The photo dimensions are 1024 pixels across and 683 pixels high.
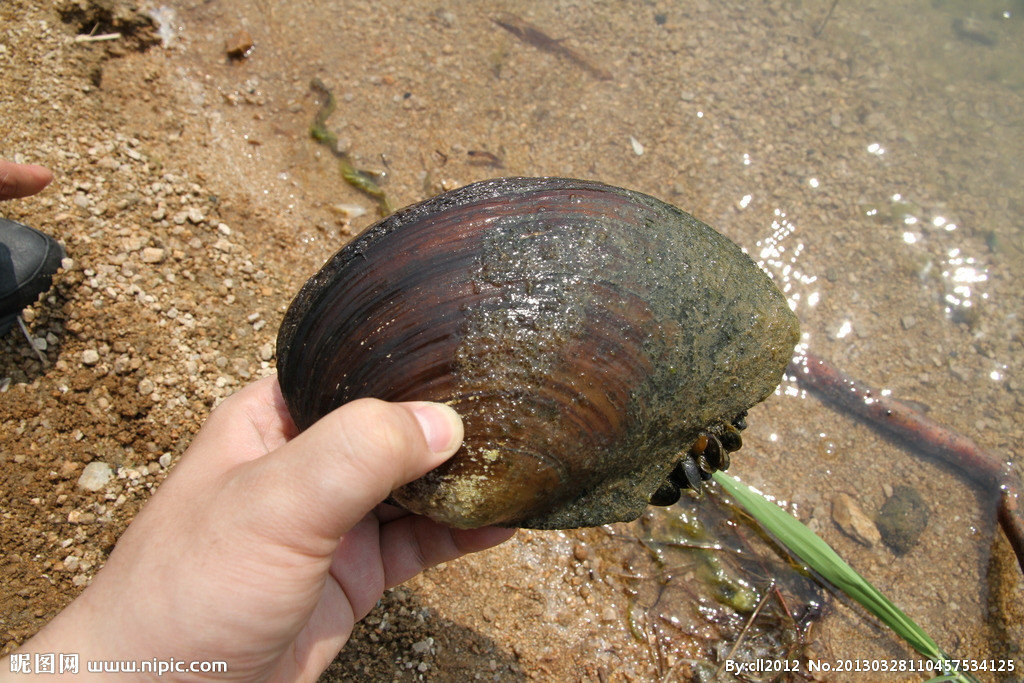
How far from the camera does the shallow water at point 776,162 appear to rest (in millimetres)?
3676

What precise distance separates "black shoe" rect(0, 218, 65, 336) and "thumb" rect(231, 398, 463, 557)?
78.2 inches

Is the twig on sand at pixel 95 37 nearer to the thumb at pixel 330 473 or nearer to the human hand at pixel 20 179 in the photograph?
the human hand at pixel 20 179

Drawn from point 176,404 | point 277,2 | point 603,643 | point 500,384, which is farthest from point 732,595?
point 277,2

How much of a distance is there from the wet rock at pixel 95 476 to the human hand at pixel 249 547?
109 centimetres

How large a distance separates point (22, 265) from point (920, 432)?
16.7 feet

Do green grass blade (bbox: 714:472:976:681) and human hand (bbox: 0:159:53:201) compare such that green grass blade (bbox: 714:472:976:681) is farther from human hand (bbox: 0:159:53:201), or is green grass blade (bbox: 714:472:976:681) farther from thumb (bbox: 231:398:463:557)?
human hand (bbox: 0:159:53:201)

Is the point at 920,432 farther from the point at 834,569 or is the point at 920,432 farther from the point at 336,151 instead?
the point at 336,151

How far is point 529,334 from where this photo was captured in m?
2.02

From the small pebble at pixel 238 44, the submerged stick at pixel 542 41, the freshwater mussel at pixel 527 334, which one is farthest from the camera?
the submerged stick at pixel 542 41

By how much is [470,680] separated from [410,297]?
191 cm

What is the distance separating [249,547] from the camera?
167cm

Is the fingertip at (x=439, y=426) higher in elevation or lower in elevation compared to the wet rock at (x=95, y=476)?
higher

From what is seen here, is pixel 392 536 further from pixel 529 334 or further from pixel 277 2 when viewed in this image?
pixel 277 2

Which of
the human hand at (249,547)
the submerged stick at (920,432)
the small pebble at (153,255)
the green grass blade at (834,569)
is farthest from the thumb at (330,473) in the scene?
the submerged stick at (920,432)
